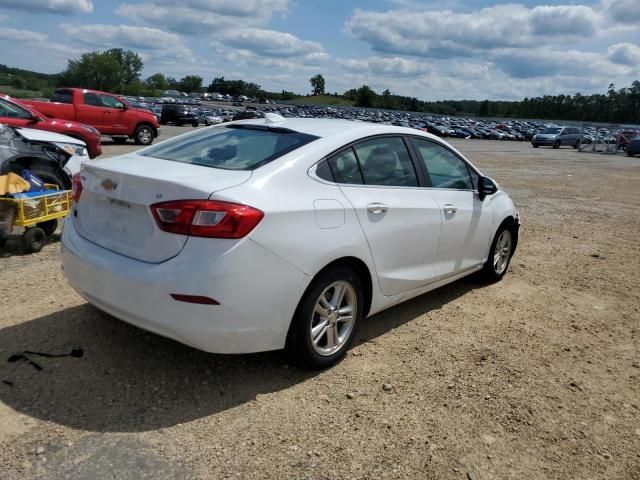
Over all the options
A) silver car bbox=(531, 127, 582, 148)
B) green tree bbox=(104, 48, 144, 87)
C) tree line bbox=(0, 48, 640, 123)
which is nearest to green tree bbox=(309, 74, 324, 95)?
tree line bbox=(0, 48, 640, 123)

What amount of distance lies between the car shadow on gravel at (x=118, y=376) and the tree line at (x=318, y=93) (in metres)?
91.2

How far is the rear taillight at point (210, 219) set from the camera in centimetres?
297

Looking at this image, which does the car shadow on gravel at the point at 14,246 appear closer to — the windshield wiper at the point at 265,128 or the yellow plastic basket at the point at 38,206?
the yellow plastic basket at the point at 38,206

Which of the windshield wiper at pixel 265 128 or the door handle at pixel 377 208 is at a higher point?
the windshield wiper at pixel 265 128

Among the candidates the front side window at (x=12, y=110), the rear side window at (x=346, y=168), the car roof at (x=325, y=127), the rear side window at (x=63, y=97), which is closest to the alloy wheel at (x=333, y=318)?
the rear side window at (x=346, y=168)

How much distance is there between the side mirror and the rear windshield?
2026mm

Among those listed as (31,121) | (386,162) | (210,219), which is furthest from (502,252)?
(31,121)

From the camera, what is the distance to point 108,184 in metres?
3.37

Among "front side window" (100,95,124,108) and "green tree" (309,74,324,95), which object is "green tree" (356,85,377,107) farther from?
"front side window" (100,95,124,108)

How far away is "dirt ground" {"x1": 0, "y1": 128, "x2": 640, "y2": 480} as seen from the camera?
278cm

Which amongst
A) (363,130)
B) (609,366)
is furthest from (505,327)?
(363,130)

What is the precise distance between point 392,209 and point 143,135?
57.3 ft

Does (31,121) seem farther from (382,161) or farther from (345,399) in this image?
(345,399)

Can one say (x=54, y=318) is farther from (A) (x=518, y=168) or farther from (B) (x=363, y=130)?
(A) (x=518, y=168)
